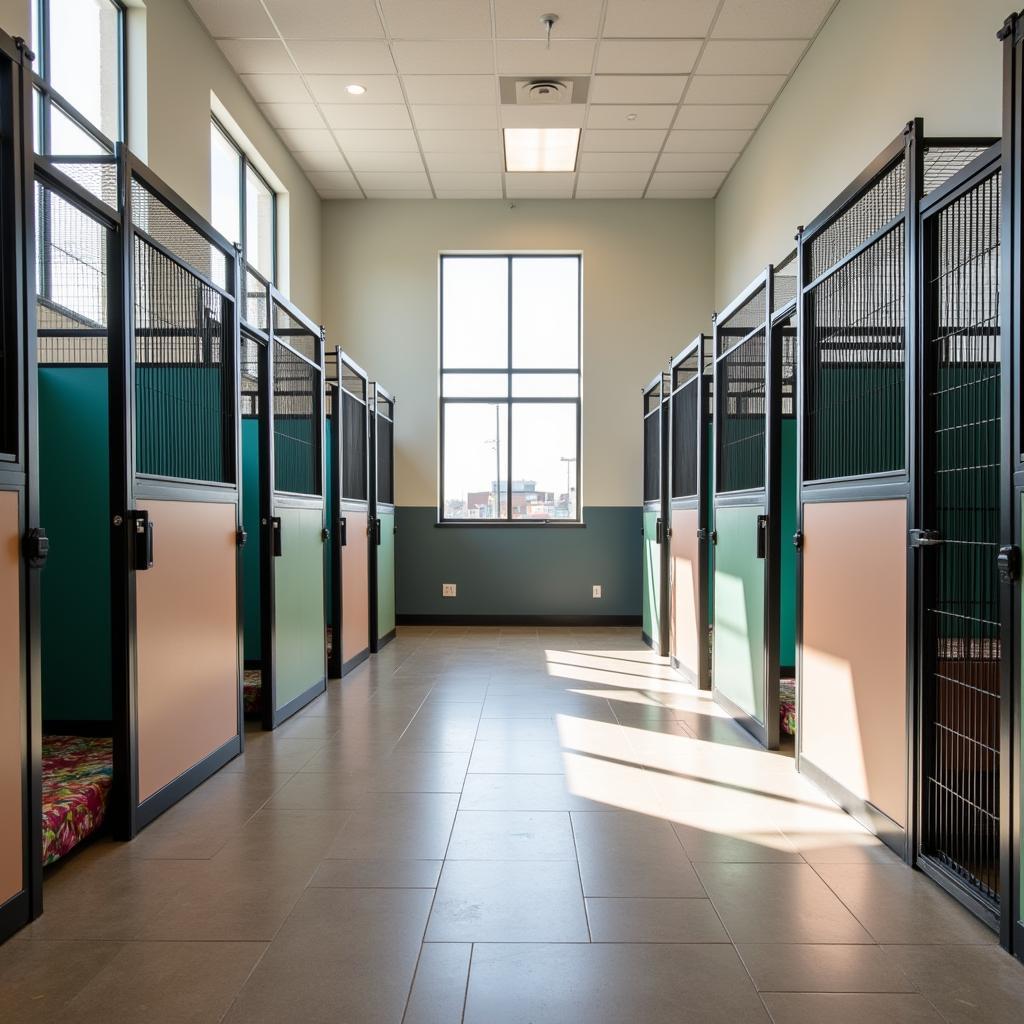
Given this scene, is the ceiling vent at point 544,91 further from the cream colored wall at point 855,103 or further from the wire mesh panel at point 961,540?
the wire mesh panel at point 961,540

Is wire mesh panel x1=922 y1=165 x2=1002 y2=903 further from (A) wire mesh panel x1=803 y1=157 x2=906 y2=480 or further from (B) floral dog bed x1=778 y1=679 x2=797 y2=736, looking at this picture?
(B) floral dog bed x1=778 y1=679 x2=797 y2=736

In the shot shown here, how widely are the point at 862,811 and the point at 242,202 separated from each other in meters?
5.45

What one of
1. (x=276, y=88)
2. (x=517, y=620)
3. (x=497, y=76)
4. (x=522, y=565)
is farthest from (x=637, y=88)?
(x=517, y=620)

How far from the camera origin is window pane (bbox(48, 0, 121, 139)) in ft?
12.7

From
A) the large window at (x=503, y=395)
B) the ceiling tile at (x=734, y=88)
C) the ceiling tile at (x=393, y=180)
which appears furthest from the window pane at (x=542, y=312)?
the ceiling tile at (x=734, y=88)

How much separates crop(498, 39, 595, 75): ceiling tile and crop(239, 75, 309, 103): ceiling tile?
4.46 ft

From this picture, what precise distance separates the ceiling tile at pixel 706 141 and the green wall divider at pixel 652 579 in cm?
284

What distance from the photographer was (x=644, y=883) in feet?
7.32

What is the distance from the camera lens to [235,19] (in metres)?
4.99

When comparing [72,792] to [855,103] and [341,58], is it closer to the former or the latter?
[341,58]

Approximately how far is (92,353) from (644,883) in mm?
2744

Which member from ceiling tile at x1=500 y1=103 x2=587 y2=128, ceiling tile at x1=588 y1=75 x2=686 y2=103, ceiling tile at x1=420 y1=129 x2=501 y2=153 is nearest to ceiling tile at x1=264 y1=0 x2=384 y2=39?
ceiling tile at x1=500 y1=103 x2=587 y2=128

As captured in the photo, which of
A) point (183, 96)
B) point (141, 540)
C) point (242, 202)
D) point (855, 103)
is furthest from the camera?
point (242, 202)

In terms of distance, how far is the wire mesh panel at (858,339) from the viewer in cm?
254
